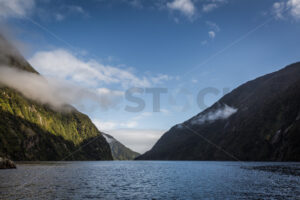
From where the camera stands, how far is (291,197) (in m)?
30.0

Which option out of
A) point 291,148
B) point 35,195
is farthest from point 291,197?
point 291,148

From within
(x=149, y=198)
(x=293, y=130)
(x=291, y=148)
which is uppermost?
(x=293, y=130)

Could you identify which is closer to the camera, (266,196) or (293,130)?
(266,196)

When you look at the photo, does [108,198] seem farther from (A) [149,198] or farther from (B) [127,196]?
(A) [149,198]

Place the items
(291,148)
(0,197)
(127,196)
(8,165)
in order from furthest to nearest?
(291,148) < (8,165) < (127,196) < (0,197)

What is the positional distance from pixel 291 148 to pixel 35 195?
197868 mm

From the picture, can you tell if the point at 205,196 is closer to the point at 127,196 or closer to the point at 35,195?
the point at 127,196

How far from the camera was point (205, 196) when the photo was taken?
103 feet

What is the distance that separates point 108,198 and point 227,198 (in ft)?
50.3

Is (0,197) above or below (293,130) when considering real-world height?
below

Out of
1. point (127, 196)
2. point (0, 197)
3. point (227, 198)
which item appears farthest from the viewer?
point (127, 196)

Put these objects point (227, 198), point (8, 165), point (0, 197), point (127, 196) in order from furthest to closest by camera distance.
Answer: point (8, 165) < point (127, 196) < point (227, 198) < point (0, 197)

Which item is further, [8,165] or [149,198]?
[8,165]

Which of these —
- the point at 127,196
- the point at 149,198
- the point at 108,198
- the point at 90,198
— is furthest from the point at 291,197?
the point at 90,198
